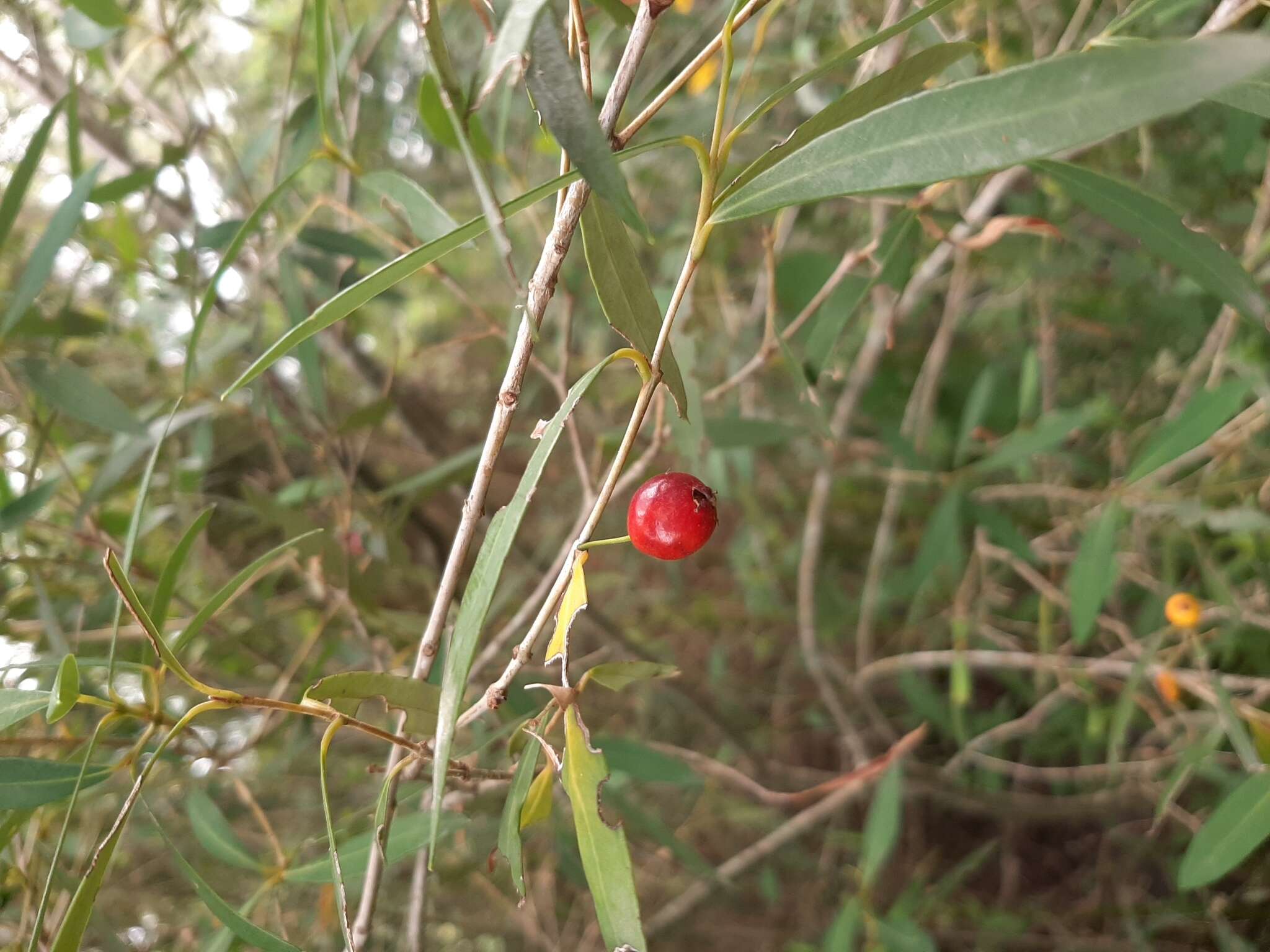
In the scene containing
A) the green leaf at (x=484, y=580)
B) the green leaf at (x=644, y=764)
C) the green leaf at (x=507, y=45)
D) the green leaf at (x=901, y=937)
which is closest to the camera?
the green leaf at (x=507, y=45)

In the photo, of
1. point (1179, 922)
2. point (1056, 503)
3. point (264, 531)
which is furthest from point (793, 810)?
point (264, 531)

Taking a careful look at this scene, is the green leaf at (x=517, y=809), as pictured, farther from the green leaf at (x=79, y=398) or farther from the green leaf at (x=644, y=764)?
the green leaf at (x=79, y=398)

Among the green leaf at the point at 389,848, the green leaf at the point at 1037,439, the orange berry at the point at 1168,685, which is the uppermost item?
the green leaf at the point at 1037,439

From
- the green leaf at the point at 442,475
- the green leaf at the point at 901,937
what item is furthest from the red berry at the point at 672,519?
the green leaf at the point at 901,937

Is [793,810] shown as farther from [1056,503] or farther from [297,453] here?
[297,453]

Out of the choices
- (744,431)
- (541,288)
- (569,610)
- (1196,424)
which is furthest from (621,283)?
(1196,424)

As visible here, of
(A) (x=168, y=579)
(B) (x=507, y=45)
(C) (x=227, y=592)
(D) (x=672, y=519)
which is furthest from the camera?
(A) (x=168, y=579)

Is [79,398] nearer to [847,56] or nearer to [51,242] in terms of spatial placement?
[51,242]
